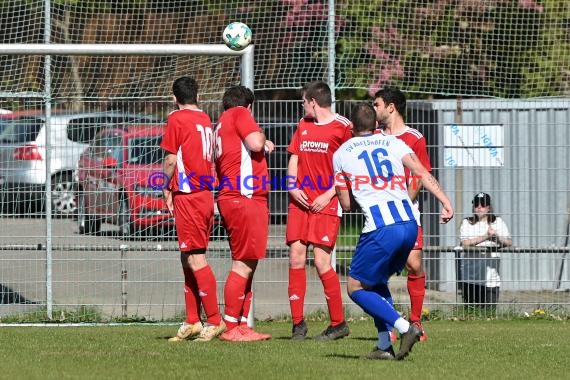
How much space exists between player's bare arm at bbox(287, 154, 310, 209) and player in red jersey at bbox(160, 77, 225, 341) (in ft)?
2.41

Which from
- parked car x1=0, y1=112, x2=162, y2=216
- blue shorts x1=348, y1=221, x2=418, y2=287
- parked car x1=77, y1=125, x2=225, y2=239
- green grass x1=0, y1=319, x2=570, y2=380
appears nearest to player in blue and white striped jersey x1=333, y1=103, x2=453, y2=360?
blue shorts x1=348, y1=221, x2=418, y2=287

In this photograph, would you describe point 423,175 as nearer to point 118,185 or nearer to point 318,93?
point 318,93

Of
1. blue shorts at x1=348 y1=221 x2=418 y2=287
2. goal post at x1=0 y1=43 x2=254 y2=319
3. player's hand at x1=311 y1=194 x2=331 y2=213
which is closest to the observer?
blue shorts at x1=348 y1=221 x2=418 y2=287

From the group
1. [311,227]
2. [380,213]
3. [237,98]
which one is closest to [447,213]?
[380,213]

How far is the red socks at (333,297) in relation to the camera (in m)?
10.4

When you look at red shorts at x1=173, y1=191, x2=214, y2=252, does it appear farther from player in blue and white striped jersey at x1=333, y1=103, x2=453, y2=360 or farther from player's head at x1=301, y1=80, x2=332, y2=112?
player in blue and white striped jersey at x1=333, y1=103, x2=453, y2=360

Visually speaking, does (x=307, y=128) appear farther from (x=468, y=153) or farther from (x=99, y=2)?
(x=99, y=2)

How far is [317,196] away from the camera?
10336 mm

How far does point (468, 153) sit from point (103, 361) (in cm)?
602

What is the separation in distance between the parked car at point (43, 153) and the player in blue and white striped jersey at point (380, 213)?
15.3 feet

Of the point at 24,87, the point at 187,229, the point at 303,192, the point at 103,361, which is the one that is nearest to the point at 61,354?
the point at 103,361

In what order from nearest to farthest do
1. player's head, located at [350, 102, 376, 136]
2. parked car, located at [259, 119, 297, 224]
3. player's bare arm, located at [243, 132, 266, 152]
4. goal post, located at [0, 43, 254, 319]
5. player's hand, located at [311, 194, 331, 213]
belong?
player's head, located at [350, 102, 376, 136] < player's bare arm, located at [243, 132, 266, 152] < player's hand, located at [311, 194, 331, 213] < goal post, located at [0, 43, 254, 319] < parked car, located at [259, 119, 297, 224]

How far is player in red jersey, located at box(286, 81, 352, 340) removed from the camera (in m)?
10.4

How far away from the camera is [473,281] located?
525 inches
